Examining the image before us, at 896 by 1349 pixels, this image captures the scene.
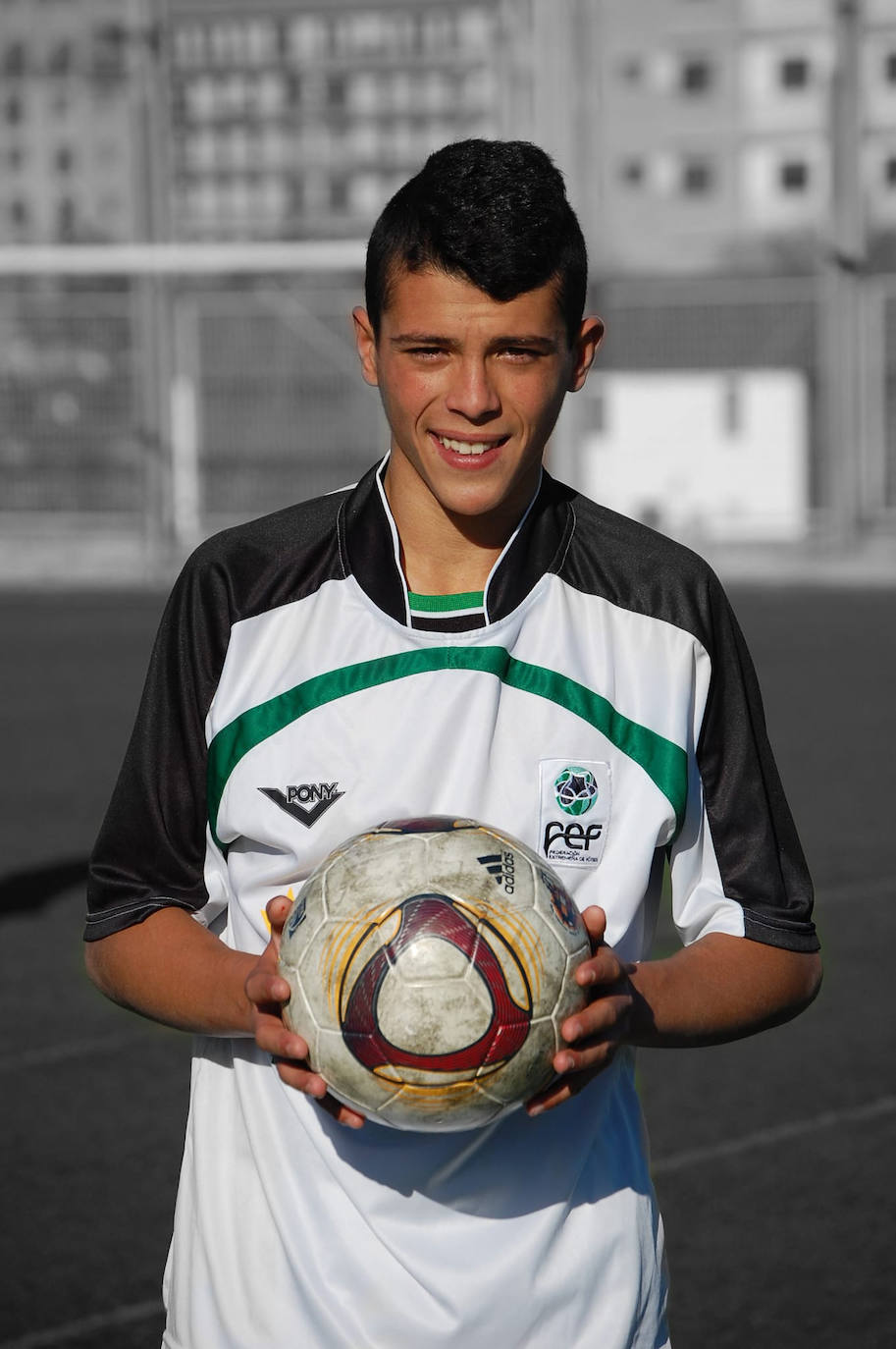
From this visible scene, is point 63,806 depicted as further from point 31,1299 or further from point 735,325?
point 735,325

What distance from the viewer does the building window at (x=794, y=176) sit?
28.2 metres

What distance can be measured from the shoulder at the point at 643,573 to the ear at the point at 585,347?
15 cm

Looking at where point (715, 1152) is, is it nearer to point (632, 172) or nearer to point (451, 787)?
point (451, 787)

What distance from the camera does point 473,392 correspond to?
1721mm

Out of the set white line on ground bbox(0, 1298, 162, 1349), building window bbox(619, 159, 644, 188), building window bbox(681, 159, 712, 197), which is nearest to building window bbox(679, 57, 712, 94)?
building window bbox(681, 159, 712, 197)

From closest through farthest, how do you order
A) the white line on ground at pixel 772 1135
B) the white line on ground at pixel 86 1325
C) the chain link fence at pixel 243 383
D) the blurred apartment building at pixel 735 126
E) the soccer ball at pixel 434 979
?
the soccer ball at pixel 434 979, the white line on ground at pixel 86 1325, the white line on ground at pixel 772 1135, the blurred apartment building at pixel 735 126, the chain link fence at pixel 243 383

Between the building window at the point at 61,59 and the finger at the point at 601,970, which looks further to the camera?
the building window at the point at 61,59

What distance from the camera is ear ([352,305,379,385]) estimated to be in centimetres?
188

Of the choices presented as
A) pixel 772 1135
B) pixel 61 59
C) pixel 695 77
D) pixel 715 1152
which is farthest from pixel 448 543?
pixel 695 77

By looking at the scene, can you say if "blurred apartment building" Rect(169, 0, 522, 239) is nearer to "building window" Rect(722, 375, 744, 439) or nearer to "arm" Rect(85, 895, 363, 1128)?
"building window" Rect(722, 375, 744, 439)

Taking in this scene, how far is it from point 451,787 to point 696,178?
120 feet

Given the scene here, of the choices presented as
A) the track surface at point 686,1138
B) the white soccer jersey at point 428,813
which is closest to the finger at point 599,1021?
the white soccer jersey at point 428,813

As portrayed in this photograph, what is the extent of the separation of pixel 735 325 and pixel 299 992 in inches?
971

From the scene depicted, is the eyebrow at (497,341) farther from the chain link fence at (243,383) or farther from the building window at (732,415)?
the building window at (732,415)
